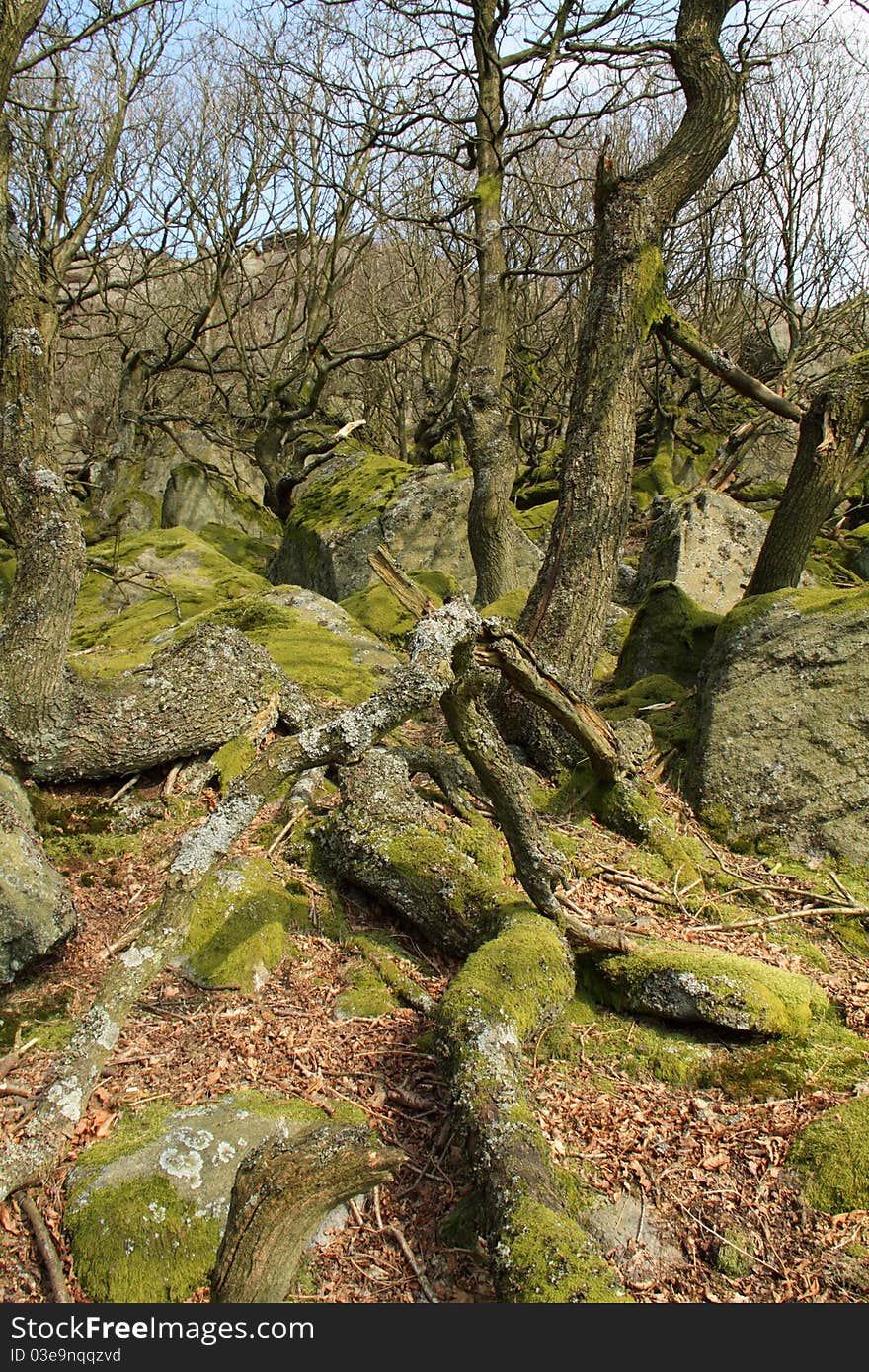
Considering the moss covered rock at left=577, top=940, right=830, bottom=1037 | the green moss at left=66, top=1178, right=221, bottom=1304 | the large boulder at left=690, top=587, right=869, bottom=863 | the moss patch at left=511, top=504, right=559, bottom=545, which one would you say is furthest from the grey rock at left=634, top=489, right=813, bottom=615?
the green moss at left=66, top=1178, right=221, bottom=1304

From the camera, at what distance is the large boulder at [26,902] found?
432 centimetres

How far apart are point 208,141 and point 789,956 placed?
18.9 m

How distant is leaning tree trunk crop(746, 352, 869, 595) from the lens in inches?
281

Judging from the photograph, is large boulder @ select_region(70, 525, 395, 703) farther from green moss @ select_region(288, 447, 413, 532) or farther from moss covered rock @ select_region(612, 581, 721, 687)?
moss covered rock @ select_region(612, 581, 721, 687)

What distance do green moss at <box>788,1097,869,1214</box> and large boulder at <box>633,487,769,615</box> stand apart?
6.56m

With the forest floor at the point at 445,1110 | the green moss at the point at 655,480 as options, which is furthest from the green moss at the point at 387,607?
the green moss at the point at 655,480

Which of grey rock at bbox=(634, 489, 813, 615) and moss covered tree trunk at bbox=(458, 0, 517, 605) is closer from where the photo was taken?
moss covered tree trunk at bbox=(458, 0, 517, 605)

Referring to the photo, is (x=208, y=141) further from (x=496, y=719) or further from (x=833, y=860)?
(x=833, y=860)

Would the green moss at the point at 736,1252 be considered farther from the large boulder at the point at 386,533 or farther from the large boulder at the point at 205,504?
the large boulder at the point at 205,504

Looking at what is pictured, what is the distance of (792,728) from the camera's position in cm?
630

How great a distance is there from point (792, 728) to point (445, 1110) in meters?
3.80

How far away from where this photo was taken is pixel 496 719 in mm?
6941

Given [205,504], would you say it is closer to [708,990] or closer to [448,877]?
[448,877]

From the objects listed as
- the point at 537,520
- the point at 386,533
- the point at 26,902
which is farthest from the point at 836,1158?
the point at 537,520
